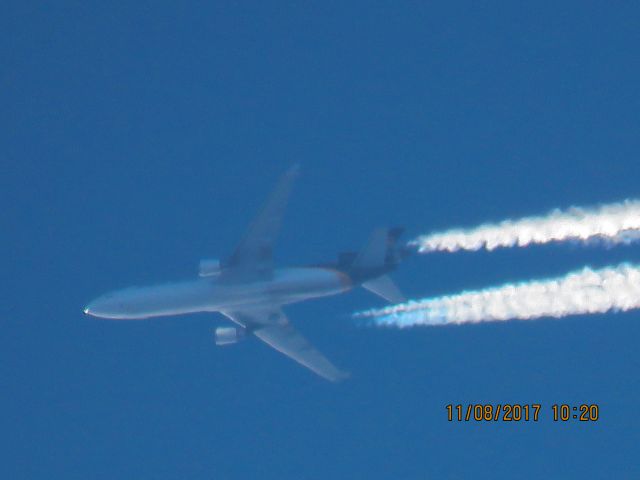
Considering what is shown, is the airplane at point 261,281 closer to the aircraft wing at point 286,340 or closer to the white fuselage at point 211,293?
the white fuselage at point 211,293

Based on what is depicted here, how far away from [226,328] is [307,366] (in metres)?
4.91

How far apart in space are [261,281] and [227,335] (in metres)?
4.15

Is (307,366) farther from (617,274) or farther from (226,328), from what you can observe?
(617,274)

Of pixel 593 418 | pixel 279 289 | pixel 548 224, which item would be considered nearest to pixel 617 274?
pixel 548 224

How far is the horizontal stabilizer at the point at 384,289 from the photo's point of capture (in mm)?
48781

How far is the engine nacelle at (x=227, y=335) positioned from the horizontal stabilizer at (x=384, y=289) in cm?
704

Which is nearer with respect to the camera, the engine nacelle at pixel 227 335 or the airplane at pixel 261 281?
the airplane at pixel 261 281

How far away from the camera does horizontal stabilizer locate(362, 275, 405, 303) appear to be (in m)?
48.8

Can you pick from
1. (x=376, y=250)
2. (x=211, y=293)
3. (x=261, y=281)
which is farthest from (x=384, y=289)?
Answer: (x=211, y=293)

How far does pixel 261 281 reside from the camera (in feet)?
159

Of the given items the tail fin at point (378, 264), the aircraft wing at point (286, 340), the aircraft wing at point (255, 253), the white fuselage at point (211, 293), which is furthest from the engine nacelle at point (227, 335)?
the tail fin at point (378, 264)

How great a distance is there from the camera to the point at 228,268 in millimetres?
48594

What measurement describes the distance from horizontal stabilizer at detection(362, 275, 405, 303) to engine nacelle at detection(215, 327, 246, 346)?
7.04 m

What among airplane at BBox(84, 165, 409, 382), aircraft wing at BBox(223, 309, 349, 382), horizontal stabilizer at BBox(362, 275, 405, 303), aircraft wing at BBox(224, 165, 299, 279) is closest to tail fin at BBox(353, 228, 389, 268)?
airplane at BBox(84, 165, 409, 382)
